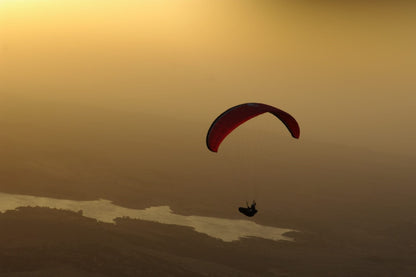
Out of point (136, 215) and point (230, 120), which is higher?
point (136, 215)

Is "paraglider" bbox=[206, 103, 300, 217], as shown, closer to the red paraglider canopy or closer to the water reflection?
the red paraglider canopy

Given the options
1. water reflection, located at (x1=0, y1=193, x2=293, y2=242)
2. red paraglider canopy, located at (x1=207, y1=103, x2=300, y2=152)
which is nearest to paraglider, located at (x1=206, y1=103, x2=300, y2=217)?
red paraglider canopy, located at (x1=207, y1=103, x2=300, y2=152)

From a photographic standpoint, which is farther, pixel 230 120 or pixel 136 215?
pixel 136 215

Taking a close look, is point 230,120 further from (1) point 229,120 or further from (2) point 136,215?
(2) point 136,215

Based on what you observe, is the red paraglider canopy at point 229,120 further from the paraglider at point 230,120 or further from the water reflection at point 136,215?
the water reflection at point 136,215

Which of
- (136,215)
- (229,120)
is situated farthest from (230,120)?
(136,215)

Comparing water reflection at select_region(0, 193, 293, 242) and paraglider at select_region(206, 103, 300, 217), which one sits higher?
water reflection at select_region(0, 193, 293, 242)

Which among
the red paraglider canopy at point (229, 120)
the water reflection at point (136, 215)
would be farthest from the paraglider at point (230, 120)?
the water reflection at point (136, 215)

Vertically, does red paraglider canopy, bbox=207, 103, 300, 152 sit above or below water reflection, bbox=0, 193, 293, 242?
below

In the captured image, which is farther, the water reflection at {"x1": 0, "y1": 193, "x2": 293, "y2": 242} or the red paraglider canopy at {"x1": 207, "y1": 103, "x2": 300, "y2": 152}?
the water reflection at {"x1": 0, "y1": 193, "x2": 293, "y2": 242}
